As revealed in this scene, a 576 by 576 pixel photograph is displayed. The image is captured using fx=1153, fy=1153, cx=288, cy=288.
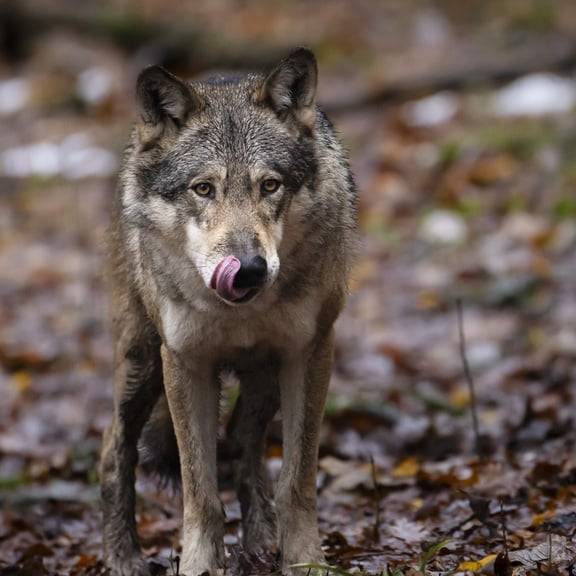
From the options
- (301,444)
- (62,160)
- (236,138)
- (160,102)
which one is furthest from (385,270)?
(236,138)

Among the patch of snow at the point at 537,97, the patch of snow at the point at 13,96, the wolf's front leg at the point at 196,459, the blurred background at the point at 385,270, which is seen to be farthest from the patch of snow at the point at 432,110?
the wolf's front leg at the point at 196,459

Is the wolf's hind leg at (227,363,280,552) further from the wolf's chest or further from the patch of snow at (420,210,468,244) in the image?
the patch of snow at (420,210,468,244)

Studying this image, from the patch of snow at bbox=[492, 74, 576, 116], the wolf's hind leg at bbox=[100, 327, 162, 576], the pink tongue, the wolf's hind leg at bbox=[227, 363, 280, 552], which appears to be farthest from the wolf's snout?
the patch of snow at bbox=[492, 74, 576, 116]

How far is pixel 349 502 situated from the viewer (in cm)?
681

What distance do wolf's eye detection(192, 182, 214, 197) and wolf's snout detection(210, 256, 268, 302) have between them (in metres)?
0.39

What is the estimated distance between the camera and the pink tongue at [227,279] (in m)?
4.70

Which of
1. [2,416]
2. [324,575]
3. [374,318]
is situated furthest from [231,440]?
[374,318]

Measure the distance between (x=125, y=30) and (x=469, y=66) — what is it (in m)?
7.10

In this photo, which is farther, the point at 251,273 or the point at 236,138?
the point at 236,138

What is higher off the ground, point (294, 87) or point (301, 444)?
point (294, 87)

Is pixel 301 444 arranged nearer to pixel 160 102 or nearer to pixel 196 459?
pixel 196 459

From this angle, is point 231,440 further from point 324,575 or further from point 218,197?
point 218,197

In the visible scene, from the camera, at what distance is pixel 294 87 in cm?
539

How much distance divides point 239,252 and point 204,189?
43 cm
